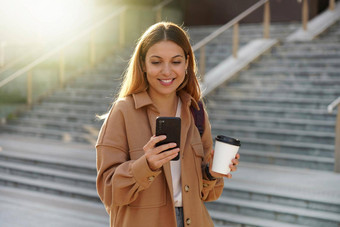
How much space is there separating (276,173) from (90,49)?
7.32 m

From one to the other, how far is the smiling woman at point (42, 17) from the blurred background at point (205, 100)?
3 centimetres

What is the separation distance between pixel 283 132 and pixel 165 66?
5.88 m

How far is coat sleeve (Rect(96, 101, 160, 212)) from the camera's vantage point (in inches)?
75.5

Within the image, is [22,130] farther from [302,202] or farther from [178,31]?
[178,31]

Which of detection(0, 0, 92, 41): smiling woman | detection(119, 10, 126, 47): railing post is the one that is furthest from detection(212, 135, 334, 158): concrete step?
detection(0, 0, 92, 41): smiling woman

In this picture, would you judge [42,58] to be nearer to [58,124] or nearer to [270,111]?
[58,124]

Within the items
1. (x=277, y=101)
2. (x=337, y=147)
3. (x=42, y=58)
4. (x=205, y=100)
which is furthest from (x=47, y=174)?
(x=42, y=58)

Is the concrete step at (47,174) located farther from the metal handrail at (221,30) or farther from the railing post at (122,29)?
the railing post at (122,29)

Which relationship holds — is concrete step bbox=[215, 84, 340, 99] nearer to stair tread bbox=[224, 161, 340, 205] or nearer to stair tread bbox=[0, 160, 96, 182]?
Result: stair tread bbox=[224, 161, 340, 205]

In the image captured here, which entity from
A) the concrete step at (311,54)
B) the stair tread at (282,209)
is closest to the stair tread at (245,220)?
the stair tread at (282,209)

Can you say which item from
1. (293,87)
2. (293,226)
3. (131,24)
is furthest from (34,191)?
(131,24)

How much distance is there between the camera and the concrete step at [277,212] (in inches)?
206

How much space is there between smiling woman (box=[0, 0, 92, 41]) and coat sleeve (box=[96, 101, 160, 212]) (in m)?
10.9

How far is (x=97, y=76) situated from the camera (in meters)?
11.8
